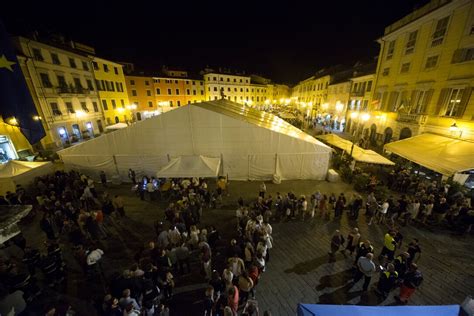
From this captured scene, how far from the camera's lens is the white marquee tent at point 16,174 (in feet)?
34.8

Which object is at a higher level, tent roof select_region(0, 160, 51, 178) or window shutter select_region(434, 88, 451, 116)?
window shutter select_region(434, 88, 451, 116)

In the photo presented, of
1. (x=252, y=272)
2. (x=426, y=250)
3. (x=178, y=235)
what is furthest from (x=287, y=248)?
(x=426, y=250)

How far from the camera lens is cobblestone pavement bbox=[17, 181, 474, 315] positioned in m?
5.91

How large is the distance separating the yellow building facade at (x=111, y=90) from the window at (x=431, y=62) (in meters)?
36.6

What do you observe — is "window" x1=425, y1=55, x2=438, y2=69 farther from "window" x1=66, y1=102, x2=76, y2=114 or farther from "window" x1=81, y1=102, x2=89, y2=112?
"window" x1=81, y1=102, x2=89, y2=112

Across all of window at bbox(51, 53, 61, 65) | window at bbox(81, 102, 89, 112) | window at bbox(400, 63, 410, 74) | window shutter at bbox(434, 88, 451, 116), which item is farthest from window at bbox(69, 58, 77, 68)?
window shutter at bbox(434, 88, 451, 116)

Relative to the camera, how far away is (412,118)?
53.7ft

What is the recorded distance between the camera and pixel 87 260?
19.8 feet

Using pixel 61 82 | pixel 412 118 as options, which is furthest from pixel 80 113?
pixel 412 118

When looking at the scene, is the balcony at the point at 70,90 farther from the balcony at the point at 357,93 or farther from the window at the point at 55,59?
the balcony at the point at 357,93

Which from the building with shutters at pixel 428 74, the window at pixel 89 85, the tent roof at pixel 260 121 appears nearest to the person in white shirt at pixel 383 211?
the tent roof at pixel 260 121

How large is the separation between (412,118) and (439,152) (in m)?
5.23

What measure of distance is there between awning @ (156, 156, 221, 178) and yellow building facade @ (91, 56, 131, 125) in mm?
24443

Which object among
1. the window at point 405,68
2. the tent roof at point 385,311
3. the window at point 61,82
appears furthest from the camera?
the window at point 61,82
